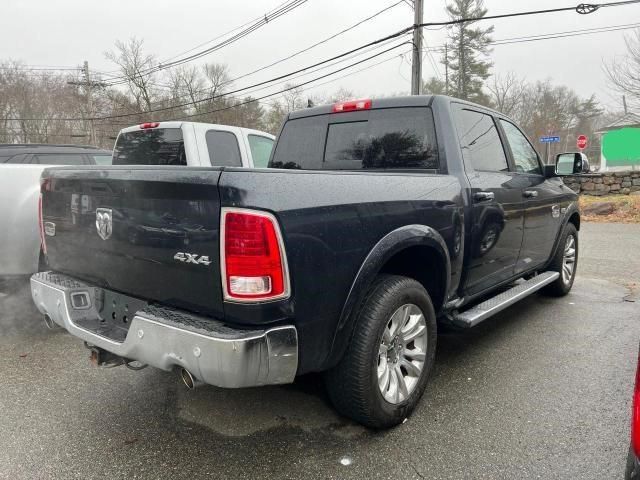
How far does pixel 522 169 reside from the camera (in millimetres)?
4277

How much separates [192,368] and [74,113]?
4033cm

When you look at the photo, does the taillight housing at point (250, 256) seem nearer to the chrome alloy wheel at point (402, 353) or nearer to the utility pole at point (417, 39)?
the chrome alloy wheel at point (402, 353)

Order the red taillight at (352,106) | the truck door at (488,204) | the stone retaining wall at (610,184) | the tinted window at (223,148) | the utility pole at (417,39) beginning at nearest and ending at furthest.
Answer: the truck door at (488,204), the red taillight at (352,106), the tinted window at (223,148), the utility pole at (417,39), the stone retaining wall at (610,184)

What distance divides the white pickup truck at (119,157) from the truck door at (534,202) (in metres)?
3.14

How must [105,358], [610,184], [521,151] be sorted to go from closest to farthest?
1. [105,358]
2. [521,151]
3. [610,184]

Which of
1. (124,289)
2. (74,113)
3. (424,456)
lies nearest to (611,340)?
(424,456)

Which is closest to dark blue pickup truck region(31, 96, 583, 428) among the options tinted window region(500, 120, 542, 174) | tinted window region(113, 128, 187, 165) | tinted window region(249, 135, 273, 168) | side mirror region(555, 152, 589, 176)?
tinted window region(500, 120, 542, 174)

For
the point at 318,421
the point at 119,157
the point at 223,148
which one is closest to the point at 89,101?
the point at 119,157

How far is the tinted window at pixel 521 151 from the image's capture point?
166 inches

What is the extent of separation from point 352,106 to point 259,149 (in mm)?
3076

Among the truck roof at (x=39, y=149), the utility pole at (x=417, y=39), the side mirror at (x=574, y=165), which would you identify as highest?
the utility pole at (x=417, y=39)

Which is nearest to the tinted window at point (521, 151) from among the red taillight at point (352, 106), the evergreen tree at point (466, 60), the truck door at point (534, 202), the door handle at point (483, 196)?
the truck door at point (534, 202)

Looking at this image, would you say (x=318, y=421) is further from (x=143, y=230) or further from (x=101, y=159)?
(x=101, y=159)

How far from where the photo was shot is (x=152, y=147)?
5.73 meters
